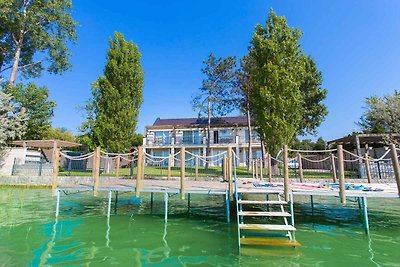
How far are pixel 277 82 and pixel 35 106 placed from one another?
22690mm

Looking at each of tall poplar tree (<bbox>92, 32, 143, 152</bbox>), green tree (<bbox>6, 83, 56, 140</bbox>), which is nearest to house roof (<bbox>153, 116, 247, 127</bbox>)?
green tree (<bbox>6, 83, 56, 140</bbox>)

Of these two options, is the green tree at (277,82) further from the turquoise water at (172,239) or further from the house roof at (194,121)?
the house roof at (194,121)

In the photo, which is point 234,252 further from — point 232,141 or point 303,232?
point 232,141

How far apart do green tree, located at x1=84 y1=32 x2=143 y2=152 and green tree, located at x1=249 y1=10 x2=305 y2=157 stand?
9.52m

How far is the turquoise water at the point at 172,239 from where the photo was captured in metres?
5.25

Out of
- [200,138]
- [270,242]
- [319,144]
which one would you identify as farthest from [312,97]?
[270,242]

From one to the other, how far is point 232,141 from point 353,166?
16367 mm

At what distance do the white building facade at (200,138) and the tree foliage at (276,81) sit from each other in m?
17.9

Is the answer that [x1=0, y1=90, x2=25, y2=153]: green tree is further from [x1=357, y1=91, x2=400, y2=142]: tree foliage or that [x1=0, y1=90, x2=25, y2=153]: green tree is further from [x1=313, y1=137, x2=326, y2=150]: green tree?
[x1=313, y1=137, x2=326, y2=150]: green tree

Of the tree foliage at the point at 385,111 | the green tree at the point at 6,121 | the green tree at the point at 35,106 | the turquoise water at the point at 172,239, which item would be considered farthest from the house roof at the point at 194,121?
the turquoise water at the point at 172,239

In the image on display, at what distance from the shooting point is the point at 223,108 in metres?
29.5

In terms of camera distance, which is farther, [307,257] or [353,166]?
[353,166]

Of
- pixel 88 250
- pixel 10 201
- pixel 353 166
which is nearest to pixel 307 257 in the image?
pixel 88 250

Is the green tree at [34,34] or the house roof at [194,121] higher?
the green tree at [34,34]
